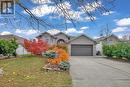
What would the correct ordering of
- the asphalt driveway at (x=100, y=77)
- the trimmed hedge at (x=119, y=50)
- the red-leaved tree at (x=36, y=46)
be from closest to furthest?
1. the asphalt driveway at (x=100, y=77)
2. the trimmed hedge at (x=119, y=50)
3. the red-leaved tree at (x=36, y=46)

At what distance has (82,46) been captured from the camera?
218 feet

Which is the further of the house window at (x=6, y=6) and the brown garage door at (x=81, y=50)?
the brown garage door at (x=81, y=50)

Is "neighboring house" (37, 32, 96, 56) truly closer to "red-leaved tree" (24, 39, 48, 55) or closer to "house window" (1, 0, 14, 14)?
"red-leaved tree" (24, 39, 48, 55)

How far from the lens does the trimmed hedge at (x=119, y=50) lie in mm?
43219

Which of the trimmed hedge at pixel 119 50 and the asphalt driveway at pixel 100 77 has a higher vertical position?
the trimmed hedge at pixel 119 50

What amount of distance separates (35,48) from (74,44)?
1804 cm

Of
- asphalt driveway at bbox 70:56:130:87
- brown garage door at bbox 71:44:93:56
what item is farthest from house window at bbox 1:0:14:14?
brown garage door at bbox 71:44:93:56

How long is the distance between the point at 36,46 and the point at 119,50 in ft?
37.5

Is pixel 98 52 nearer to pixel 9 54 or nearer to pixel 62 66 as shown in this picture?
pixel 9 54

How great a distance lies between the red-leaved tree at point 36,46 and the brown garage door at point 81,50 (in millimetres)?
15171

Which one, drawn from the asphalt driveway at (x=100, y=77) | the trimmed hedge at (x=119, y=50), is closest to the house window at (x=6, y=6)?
the asphalt driveway at (x=100, y=77)

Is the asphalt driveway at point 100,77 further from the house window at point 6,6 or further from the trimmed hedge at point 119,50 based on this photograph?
the trimmed hedge at point 119,50

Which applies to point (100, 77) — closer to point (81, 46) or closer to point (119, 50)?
point (119, 50)

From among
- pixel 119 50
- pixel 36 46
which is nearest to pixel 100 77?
pixel 119 50
